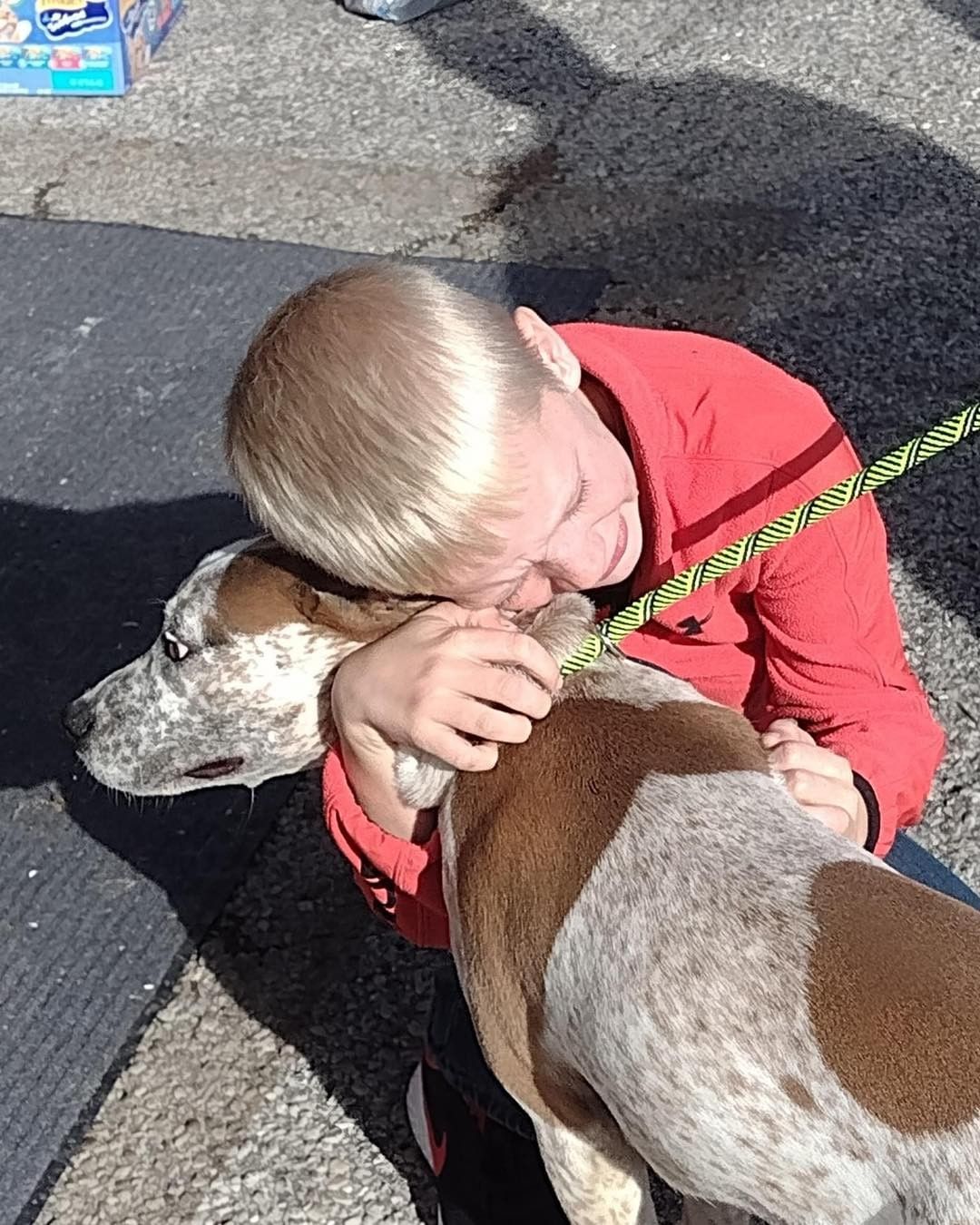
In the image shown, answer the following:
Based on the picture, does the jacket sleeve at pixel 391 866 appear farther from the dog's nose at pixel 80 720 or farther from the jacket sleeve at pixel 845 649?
the jacket sleeve at pixel 845 649

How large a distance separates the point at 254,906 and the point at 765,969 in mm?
1388

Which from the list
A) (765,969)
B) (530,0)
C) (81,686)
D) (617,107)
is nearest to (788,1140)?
(765,969)

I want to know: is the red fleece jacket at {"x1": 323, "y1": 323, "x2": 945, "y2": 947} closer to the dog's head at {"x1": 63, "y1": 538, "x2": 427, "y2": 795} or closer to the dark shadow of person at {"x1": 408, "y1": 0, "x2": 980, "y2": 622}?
the dog's head at {"x1": 63, "y1": 538, "x2": 427, "y2": 795}

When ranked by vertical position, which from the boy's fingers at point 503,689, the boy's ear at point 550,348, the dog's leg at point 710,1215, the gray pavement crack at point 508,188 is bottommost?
the dog's leg at point 710,1215

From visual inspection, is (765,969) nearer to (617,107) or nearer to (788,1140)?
(788,1140)

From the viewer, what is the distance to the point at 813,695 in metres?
2.23

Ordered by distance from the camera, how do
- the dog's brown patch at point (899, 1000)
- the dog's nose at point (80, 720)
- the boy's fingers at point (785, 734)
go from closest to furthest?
the dog's brown patch at point (899, 1000) < the boy's fingers at point (785, 734) < the dog's nose at point (80, 720)

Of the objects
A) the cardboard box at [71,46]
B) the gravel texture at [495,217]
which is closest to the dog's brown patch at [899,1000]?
the gravel texture at [495,217]

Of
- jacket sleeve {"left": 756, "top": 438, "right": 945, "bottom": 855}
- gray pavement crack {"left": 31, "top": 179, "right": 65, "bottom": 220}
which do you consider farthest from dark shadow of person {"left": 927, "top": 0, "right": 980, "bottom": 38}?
jacket sleeve {"left": 756, "top": 438, "right": 945, "bottom": 855}

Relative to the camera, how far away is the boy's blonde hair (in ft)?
6.04

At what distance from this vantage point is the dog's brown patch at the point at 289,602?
7.09 feet

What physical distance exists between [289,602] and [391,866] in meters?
0.39

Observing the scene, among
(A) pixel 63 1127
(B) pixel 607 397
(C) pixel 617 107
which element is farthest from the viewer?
(C) pixel 617 107

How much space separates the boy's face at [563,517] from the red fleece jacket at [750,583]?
47mm
